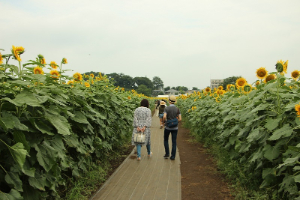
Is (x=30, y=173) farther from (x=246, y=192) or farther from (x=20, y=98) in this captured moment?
(x=246, y=192)

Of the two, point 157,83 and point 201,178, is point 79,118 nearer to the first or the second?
point 201,178

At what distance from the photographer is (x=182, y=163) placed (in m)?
6.96

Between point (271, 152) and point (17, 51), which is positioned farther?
point (271, 152)

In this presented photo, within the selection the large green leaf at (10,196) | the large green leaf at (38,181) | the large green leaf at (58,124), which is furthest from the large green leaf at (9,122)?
the large green leaf at (38,181)

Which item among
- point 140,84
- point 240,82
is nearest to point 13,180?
point 240,82

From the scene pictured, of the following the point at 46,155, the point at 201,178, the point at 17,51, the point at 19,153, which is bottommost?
the point at 201,178

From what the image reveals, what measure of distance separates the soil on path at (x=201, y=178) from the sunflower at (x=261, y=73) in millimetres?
2002

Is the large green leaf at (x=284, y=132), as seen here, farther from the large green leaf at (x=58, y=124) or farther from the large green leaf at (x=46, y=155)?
the large green leaf at (x=46, y=155)

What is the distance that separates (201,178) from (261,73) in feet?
7.88

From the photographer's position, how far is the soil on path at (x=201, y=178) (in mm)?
4667

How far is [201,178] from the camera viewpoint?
562cm

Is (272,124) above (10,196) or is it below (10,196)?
above

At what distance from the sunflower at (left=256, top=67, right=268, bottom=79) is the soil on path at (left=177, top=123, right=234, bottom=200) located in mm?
2002

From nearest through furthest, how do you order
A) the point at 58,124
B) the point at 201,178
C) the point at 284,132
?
the point at 58,124
the point at 284,132
the point at 201,178
